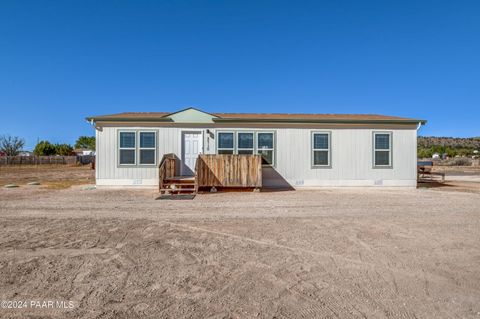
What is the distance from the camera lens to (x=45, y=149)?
49.6m

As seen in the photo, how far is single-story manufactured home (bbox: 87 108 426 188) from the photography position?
10.4 metres

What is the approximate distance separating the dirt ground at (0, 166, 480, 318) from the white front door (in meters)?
4.86

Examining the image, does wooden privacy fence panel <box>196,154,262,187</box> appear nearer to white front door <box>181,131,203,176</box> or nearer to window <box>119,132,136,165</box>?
white front door <box>181,131,203,176</box>

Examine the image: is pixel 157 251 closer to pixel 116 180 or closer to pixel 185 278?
pixel 185 278

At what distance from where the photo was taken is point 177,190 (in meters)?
8.83

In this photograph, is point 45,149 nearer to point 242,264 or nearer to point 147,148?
point 147,148

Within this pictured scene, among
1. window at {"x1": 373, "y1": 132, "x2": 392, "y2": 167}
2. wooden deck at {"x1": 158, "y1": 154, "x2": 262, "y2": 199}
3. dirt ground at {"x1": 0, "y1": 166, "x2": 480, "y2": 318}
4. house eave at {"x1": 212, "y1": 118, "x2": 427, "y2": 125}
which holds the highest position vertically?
house eave at {"x1": 212, "y1": 118, "x2": 427, "y2": 125}

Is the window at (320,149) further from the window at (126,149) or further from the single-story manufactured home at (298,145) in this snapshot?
the window at (126,149)

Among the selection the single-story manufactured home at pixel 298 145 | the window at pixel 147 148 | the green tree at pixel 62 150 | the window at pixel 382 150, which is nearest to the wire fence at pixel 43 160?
the green tree at pixel 62 150

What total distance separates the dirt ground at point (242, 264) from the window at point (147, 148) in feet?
15.5

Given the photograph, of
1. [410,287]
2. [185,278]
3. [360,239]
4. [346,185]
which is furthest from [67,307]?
[346,185]

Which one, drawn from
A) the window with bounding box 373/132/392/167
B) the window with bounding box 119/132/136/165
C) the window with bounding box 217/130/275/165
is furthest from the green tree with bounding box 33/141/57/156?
the window with bounding box 373/132/392/167

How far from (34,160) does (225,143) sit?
37.0 meters

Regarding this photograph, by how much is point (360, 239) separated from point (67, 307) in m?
3.93
